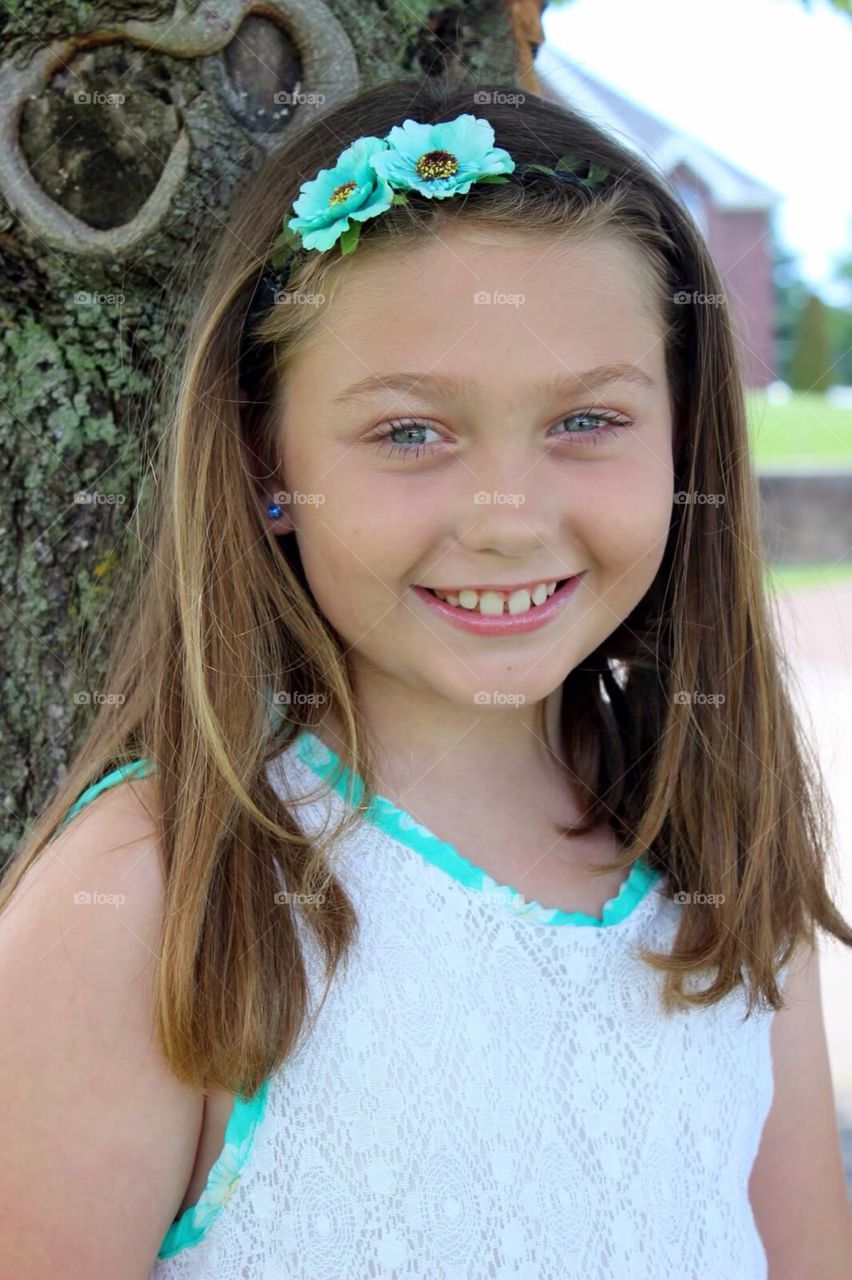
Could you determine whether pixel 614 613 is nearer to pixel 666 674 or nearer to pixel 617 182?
pixel 666 674

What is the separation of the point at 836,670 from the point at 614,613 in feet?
23.6

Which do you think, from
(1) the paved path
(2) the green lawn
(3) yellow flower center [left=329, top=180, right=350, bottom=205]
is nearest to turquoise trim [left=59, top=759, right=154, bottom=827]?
(3) yellow flower center [left=329, top=180, right=350, bottom=205]

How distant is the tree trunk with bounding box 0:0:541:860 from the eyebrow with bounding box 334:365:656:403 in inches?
14.3

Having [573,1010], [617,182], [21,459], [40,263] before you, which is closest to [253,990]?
[573,1010]

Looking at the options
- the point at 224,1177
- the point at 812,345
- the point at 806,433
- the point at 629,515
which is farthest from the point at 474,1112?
the point at 812,345

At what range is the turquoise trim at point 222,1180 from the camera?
1452 mm

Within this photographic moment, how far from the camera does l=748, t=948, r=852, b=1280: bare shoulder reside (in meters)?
1.82

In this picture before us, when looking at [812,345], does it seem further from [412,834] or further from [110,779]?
[110,779]

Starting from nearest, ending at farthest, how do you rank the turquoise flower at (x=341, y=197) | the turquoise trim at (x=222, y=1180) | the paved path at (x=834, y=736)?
the turquoise trim at (x=222, y=1180) → the turquoise flower at (x=341, y=197) → the paved path at (x=834, y=736)

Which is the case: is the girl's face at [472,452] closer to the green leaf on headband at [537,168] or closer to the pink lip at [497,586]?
the pink lip at [497,586]

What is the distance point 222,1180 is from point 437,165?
3.81 feet

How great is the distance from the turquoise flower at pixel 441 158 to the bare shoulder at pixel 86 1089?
33.2 inches

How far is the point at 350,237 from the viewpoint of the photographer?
1575 millimetres

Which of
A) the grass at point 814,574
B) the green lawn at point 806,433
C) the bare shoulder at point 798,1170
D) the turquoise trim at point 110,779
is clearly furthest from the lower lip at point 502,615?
the green lawn at point 806,433
